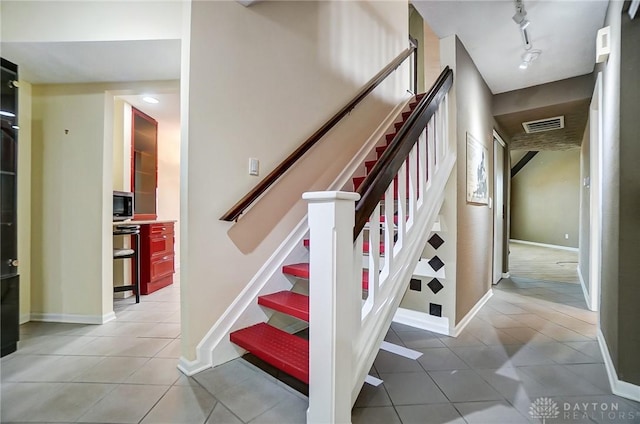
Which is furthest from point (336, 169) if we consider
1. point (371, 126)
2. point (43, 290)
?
point (43, 290)

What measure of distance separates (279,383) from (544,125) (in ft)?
14.2

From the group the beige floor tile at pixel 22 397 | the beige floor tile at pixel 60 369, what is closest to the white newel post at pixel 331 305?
the beige floor tile at pixel 22 397

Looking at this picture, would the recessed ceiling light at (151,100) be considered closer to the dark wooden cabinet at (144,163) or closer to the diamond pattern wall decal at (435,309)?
the dark wooden cabinet at (144,163)

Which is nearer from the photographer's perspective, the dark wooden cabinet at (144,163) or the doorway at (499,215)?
the dark wooden cabinet at (144,163)

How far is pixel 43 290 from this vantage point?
2637 mm

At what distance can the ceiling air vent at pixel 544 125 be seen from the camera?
137 inches

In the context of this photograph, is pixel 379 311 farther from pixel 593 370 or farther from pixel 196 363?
pixel 593 370

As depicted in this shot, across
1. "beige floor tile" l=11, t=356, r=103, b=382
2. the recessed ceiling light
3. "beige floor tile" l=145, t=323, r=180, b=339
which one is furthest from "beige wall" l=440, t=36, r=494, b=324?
the recessed ceiling light

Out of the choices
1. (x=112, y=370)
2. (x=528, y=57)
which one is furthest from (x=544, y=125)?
(x=112, y=370)

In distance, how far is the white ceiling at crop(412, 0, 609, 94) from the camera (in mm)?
1967

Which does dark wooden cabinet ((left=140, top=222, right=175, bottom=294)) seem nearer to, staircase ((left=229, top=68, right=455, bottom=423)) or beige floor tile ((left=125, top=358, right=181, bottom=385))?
beige floor tile ((left=125, top=358, right=181, bottom=385))

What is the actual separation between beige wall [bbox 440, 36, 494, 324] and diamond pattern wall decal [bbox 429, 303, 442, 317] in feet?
0.46

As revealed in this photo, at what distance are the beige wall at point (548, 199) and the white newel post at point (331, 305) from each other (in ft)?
30.4

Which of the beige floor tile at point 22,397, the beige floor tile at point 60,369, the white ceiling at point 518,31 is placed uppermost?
the white ceiling at point 518,31
